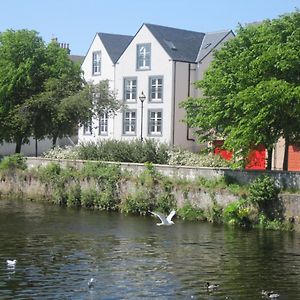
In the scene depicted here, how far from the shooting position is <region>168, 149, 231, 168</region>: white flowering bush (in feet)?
126

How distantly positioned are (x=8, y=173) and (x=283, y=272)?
28.3 metres

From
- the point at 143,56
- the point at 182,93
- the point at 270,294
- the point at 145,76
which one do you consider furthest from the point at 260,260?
the point at 143,56

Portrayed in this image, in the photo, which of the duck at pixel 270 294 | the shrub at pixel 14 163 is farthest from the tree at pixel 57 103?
the duck at pixel 270 294

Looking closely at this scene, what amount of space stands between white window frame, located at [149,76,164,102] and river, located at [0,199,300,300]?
23.4m

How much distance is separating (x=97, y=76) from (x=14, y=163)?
1855 centimetres

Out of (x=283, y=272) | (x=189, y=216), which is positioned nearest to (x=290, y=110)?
(x=189, y=216)

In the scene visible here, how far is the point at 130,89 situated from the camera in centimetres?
6025

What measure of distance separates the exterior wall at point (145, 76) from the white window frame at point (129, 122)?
311 mm

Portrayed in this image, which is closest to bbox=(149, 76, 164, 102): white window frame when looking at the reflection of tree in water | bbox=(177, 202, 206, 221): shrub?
bbox=(177, 202, 206, 221): shrub

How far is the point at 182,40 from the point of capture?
60.3m

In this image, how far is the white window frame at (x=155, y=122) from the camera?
190 ft

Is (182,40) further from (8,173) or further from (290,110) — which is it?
(290,110)

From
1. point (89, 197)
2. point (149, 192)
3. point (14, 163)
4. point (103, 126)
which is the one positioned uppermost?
point (103, 126)

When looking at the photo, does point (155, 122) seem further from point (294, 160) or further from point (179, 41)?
point (294, 160)
